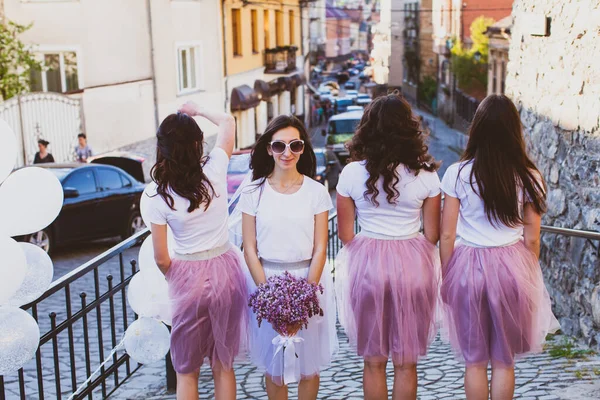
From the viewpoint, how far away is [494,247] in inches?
169

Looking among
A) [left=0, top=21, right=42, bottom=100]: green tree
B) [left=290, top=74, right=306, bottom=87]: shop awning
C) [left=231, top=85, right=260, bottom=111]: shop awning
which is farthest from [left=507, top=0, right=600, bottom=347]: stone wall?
[left=290, top=74, right=306, bottom=87]: shop awning

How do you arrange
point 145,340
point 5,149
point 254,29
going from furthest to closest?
point 254,29, point 145,340, point 5,149

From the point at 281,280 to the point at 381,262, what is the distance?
1.85 feet

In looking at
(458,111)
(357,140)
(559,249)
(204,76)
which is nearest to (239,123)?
(204,76)

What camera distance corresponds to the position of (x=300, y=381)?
4340 mm

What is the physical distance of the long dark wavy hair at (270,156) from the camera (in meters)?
4.32

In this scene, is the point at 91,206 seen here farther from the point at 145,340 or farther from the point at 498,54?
the point at 498,54

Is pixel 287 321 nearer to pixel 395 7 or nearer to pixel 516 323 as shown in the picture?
pixel 516 323

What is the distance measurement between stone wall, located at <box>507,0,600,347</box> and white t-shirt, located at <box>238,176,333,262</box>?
2859 millimetres

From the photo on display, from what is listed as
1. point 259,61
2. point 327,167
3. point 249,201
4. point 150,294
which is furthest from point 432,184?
point 259,61

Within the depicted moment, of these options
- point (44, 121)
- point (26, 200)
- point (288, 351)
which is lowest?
point (44, 121)

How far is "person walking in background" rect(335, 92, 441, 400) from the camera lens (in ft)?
13.8

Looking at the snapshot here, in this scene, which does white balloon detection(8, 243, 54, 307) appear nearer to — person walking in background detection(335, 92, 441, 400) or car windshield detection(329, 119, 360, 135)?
person walking in background detection(335, 92, 441, 400)

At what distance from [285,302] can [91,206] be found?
30.8 feet
